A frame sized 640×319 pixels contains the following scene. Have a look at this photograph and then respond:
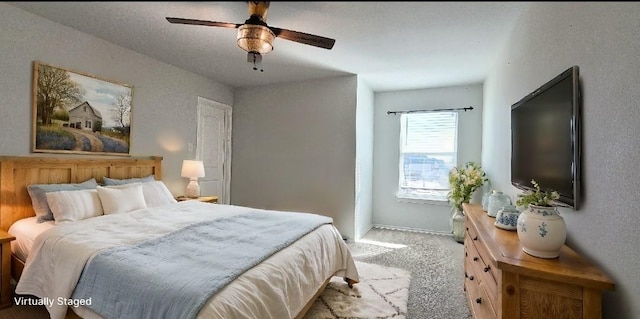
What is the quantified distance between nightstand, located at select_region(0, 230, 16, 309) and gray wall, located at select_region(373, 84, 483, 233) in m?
4.22

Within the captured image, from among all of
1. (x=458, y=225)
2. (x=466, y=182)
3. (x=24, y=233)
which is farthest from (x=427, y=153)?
(x=24, y=233)

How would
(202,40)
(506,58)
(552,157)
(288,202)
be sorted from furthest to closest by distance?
(288,202), (202,40), (506,58), (552,157)

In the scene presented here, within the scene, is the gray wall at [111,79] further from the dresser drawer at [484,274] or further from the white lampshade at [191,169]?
the dresser drawer at [484,274]

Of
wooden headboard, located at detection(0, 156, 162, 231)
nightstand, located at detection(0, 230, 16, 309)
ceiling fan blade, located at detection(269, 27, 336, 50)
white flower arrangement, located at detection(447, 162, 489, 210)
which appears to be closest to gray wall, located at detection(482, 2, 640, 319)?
ceiling fan blade, located at detection(269, 27, 336, 50)

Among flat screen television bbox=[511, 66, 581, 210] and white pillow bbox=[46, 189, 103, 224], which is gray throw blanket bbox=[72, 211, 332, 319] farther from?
flat screen television bbox=[511, 66, 581, 210]

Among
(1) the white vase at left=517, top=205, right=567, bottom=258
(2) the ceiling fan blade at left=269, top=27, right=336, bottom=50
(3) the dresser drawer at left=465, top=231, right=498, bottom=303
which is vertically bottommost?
(3) the dresser drawer at left=465, top=231, right=498, bottom=303

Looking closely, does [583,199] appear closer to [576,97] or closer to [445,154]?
[576,97]

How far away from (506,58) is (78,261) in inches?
143

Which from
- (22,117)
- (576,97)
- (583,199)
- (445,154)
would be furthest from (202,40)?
(445,154)

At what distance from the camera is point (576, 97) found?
1.19 metres

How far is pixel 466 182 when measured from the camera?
3.58 m

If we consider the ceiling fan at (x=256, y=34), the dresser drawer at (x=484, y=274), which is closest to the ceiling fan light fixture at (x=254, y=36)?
the ceiling fan at (x=256, y=34)

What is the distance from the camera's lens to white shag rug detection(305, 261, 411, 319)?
203 centimetres

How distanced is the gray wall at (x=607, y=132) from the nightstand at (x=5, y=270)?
315 cm
